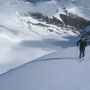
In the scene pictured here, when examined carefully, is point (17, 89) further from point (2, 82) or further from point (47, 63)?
point (47, 63)

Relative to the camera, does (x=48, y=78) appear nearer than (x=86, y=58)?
Yes

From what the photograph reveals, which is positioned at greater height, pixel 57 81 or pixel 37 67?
pixel 37 67

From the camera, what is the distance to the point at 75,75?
15398 mm

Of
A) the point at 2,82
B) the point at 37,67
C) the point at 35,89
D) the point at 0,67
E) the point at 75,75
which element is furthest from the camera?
the point at 0,67

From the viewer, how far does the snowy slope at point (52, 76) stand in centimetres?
1410

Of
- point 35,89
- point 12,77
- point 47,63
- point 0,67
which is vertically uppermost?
point 0,67

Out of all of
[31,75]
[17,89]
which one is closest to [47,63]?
[31,75]

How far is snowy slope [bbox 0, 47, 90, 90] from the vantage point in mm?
14099

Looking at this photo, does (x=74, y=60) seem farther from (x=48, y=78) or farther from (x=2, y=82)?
(x=2, y=82)

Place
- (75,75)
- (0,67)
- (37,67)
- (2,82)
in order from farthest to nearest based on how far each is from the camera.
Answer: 1. (0,67)
2. (37,67)
3. (2,82)
4. (75,75)

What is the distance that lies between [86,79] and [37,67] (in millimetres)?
5156

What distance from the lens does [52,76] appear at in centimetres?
1598

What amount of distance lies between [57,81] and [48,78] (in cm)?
96

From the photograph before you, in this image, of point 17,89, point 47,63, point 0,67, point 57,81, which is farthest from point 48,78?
point 0,67
